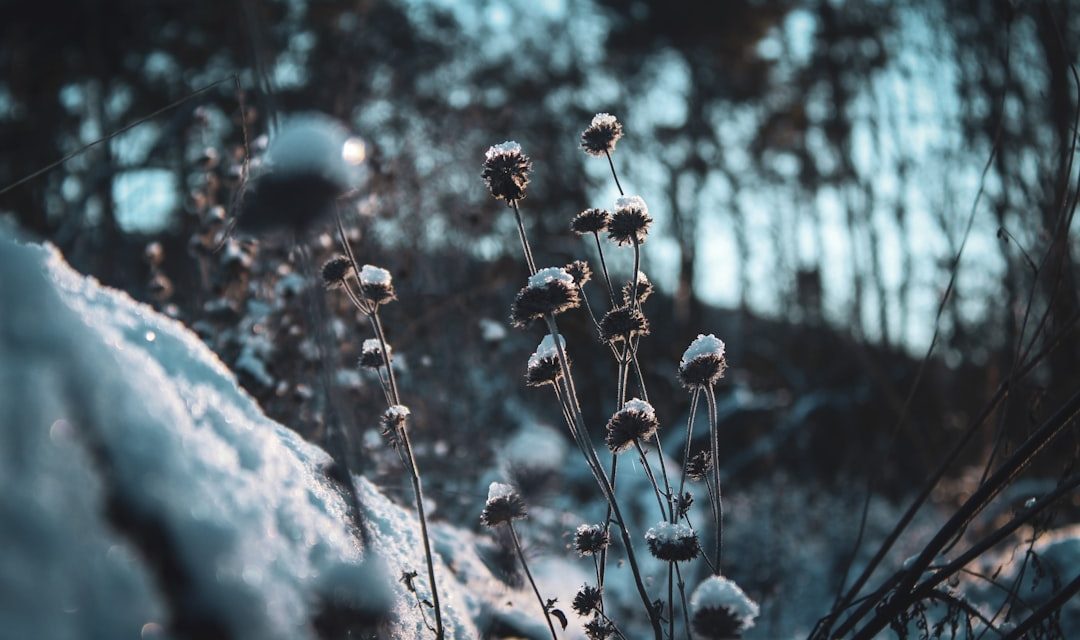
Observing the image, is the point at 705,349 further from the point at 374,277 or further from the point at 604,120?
the point at 374,277

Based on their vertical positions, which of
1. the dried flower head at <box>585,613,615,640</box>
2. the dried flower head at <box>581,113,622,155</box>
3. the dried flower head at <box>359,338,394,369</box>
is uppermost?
the dried flower head at <box>581,113,622,155</box>

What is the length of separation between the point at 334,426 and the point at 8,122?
11.5 metres

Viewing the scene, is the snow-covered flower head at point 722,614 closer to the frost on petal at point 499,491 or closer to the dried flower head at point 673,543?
the dried flower head at point 673,543

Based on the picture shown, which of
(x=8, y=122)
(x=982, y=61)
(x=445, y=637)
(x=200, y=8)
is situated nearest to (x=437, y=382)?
(x=445, y=637)

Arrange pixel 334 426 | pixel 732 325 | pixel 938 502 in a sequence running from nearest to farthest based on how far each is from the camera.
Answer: pixel 334 426 < pixel 938 502 < pixel 732 325

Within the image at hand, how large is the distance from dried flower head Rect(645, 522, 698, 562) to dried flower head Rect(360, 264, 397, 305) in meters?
0.66

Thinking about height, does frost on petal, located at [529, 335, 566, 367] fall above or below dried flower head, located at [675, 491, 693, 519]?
above

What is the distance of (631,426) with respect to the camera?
4.48 feet

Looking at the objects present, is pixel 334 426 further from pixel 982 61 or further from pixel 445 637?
pixel 982 61

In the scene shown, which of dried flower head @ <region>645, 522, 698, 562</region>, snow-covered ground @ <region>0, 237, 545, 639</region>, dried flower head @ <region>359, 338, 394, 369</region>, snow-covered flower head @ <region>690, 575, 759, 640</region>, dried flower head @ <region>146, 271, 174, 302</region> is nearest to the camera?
snow-covered ground @ <region>0, 237, 545, 639</region>

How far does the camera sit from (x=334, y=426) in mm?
1039

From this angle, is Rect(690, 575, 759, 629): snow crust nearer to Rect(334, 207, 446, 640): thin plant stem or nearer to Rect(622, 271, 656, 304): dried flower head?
Rect(334, 207, 446, 640): thin plant stem

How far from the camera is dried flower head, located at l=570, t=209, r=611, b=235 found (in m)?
1.57

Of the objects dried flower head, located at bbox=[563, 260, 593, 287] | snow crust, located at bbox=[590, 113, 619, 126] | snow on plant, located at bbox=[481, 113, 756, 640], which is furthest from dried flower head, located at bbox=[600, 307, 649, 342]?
snow crust, located at bbox=[590, 113, 619, 126]
